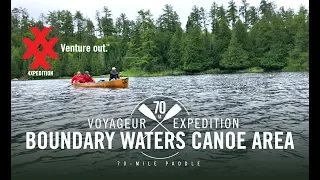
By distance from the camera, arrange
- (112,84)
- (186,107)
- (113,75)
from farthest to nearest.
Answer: (113,75) < (112,84) < (186,107)

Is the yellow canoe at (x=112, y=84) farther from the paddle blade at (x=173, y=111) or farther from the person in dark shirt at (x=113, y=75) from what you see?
the paddle blade at (x=173, y=111)

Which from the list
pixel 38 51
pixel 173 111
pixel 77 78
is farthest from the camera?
pixel 77 78

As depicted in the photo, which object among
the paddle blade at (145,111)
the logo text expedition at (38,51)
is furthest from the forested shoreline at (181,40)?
the paddle blade at (145,111)

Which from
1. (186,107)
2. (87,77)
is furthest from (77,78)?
(186,107)

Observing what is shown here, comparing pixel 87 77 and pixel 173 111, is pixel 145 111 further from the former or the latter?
pixel 87 77

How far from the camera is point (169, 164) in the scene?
238 inches

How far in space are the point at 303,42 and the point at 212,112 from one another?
2.06 meters

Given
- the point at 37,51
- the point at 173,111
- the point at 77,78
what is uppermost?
the point at 37,51

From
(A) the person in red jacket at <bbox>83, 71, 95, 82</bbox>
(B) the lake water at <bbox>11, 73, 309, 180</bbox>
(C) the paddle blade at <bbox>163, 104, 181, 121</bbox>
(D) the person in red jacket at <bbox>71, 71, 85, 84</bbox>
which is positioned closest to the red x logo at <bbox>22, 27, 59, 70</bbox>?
(B) the lake water at <bbox>11, 73, 309, 180</bbox>

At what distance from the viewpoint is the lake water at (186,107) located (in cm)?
593

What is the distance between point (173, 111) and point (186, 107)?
274 mm

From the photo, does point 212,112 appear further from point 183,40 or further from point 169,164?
point 183,40

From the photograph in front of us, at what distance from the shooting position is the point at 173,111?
6359mm
